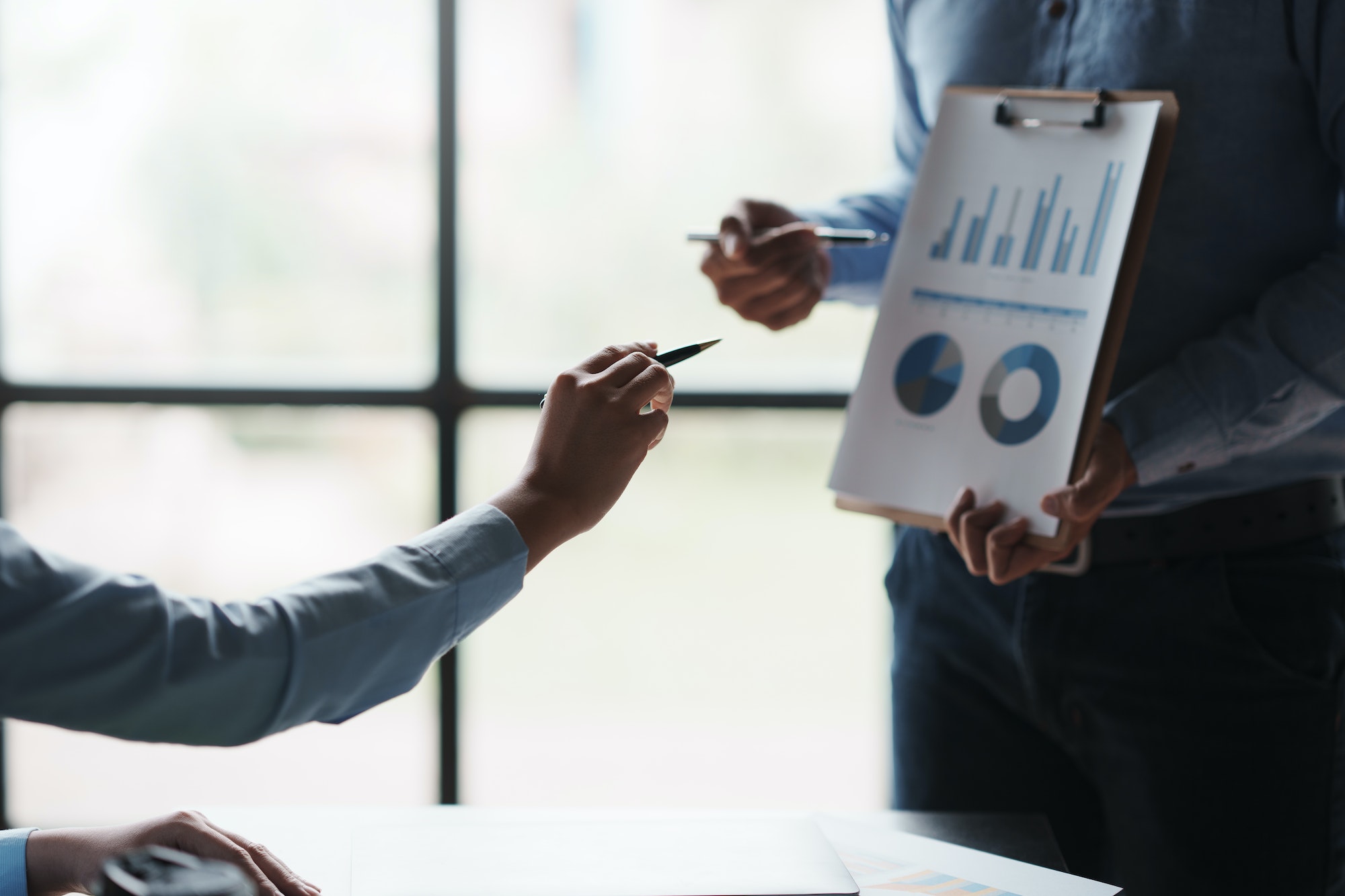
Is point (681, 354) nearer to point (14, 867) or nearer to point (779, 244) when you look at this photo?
point (779, 244)

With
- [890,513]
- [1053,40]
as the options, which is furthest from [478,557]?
[1053,40]

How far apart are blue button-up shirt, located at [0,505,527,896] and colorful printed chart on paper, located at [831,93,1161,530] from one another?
525 mm

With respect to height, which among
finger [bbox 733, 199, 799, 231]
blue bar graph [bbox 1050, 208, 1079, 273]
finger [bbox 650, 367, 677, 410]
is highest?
finger [bbox 733, 199, 799, 231]

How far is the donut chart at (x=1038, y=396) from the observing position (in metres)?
1.02

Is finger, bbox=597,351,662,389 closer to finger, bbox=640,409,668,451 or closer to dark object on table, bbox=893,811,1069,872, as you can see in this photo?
finger, bbox=640,409,668,451

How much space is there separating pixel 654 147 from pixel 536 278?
0.98 ft

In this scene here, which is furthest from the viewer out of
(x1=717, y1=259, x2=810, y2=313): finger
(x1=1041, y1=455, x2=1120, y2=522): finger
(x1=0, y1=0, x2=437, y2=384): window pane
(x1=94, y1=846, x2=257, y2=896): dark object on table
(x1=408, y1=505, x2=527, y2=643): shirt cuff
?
(x1=0, y1=0, x2=437, y2=384): window pane

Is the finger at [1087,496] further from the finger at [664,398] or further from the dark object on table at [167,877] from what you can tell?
the dark object on table at [167,877]

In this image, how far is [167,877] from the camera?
2.04 ft

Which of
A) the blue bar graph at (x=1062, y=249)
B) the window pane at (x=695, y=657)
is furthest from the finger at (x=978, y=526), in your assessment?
the window pane at (x=695, y=657)

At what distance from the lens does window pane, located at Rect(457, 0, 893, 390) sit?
1.74 m

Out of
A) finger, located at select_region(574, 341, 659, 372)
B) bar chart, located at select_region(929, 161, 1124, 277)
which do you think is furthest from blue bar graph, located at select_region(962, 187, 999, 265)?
finger, located at select_region(574, 341, 659, 372)

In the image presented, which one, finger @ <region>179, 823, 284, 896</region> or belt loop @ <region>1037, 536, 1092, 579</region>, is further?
belt loop @ <region>1037, 536, 1092, 579</region>

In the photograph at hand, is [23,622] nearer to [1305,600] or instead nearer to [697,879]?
[697,879]
